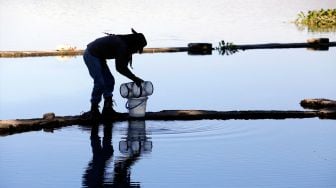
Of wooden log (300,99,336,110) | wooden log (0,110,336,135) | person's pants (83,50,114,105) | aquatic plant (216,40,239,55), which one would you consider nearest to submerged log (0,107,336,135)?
wooden log (0,110,336,135)

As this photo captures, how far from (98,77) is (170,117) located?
3.67 feet

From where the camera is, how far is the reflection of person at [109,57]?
12.6 m

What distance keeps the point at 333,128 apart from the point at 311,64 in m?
10.0

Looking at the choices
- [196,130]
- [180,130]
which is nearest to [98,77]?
[180,130]

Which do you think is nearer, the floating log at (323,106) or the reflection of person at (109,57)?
the reflection of person at (109,57)

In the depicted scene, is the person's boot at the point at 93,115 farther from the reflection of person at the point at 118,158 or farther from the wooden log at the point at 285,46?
the wooden log at the point at 285,46

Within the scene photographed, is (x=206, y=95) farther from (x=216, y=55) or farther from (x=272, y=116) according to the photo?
(x=216, y=55)

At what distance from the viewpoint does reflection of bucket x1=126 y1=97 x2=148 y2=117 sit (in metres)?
13.1

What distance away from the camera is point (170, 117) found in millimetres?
13148

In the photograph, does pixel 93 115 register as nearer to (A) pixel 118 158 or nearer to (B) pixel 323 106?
(A) pixel 118 158

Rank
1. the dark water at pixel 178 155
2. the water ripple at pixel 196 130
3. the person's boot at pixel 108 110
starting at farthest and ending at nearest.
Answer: the person's boot at pixel 108 110 → the water ripple at pixel 196 130 → the dark water at pixel 178 155

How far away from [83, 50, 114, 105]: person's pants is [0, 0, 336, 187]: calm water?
1.62 ft

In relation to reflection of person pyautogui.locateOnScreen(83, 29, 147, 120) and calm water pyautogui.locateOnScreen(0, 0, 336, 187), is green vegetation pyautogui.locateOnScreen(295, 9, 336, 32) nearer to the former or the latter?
calm water pyautogui.locateOnScreen(0, 0, 336, 187)

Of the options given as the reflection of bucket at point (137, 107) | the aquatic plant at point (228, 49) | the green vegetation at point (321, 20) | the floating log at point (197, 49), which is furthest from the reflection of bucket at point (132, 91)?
the green vegetation at point (321, 20)
